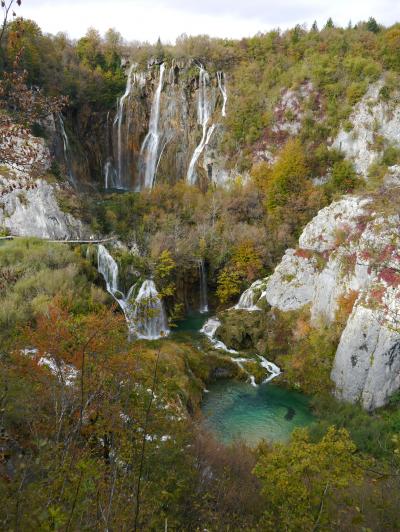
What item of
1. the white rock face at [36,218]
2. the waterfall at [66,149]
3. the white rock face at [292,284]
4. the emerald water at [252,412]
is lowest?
the emerald water at [252,412]

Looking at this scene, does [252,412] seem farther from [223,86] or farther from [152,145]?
[223,86]

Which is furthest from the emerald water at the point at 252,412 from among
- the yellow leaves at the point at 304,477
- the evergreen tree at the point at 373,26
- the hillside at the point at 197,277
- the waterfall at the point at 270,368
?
the evergreen tree at the point at 373,26

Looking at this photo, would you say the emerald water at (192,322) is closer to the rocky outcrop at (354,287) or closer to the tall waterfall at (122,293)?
the tall waterfall at (122,293)

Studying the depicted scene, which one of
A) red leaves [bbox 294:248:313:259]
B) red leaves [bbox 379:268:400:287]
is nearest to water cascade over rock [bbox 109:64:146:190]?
red leaves [bbox 294:248:313:259]

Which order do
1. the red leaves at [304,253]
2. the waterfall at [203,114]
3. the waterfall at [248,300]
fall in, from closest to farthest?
1. the red leaves at [304,253]
2. the waterfall at [248,300]
3. the waterfall at [203,114]

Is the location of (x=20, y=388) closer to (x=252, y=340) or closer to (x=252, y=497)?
(x=252, y=497)

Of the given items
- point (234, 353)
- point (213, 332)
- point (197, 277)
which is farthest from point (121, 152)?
point (234, 353)

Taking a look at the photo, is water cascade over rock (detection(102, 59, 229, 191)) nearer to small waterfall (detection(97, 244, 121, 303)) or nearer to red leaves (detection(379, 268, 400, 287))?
small waterfall (detection(97, 244, 121, 303))
